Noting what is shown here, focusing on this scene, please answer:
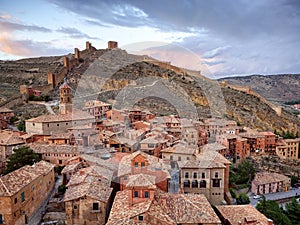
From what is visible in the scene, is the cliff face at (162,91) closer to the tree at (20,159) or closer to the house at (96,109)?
the house at (96,109)

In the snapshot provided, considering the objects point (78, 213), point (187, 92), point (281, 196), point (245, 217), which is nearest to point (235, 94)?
point (187, 92)

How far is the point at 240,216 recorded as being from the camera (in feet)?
47.9

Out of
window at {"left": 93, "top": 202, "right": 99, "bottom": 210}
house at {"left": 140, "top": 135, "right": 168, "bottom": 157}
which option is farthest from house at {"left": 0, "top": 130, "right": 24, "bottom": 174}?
window at {"left": 93, "top": 202, "right": 99, "bottom": 210}

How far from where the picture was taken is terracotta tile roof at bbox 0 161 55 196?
41.0ft

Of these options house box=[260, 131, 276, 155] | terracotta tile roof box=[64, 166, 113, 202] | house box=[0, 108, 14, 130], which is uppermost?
house box=[0, 108, 14, 130]

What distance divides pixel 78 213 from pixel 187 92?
42.9 metres

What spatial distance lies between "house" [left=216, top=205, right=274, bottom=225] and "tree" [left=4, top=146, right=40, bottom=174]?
12474 millimetres

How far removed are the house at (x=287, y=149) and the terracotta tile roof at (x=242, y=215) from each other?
23482mm

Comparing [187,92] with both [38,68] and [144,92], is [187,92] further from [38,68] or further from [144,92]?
[38,68]

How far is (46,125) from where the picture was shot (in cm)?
2553

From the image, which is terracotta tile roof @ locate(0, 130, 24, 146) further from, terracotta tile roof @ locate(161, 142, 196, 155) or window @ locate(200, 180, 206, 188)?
window @ locate(200, 180, 206, 188)

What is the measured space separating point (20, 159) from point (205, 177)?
12218 millimetres

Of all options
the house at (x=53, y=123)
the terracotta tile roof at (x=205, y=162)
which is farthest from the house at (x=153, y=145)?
the house at (x=53, y=123)

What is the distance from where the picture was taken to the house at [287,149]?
36.2m
